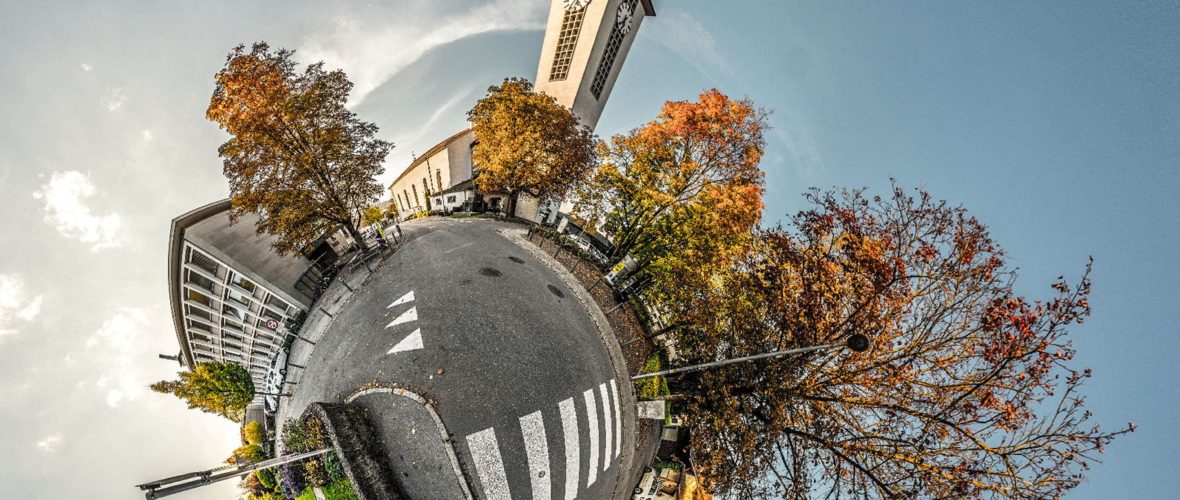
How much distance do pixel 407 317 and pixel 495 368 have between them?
395cm

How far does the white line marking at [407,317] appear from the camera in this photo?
1226 centimetres

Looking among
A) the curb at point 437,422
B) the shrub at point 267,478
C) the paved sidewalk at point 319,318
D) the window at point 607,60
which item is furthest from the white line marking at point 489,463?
the window at point 607,60

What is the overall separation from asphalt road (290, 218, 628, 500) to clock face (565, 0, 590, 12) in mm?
22549

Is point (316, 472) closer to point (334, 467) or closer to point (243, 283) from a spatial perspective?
point (334, 467)

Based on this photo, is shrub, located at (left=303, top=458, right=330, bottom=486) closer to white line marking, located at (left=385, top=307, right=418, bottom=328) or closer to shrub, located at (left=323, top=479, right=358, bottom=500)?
shrub, located at (left=323, top=479, right=358, bottom=500)

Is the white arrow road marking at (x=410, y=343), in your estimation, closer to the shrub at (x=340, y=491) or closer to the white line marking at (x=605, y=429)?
the shrub at (x=340, y=491)

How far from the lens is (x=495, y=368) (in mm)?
10812

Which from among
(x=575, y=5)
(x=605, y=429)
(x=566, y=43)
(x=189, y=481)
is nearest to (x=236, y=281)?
(x=189, y=481)

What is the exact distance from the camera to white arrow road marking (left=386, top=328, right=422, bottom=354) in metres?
11.4

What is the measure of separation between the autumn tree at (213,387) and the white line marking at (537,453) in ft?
48.4

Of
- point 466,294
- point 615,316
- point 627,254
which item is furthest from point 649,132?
point 466,294

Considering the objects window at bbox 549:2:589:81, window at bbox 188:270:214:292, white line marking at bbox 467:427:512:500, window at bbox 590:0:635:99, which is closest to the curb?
white line marking at bbox 467:427:512:500

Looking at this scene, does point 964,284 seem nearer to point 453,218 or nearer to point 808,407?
point 808,407

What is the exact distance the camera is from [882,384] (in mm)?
10305
